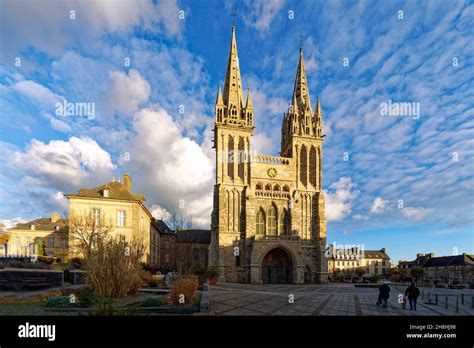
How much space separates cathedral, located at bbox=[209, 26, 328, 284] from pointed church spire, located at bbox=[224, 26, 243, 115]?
161 millimetres

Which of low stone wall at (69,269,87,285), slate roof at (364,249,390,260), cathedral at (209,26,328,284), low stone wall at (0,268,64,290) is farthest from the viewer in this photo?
slate roof at (364,249,390,260)

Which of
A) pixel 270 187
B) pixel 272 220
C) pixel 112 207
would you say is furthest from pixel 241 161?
pixel 112 207

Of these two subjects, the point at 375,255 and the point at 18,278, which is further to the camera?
the point at 375,255

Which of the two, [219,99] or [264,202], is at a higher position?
[219,99]

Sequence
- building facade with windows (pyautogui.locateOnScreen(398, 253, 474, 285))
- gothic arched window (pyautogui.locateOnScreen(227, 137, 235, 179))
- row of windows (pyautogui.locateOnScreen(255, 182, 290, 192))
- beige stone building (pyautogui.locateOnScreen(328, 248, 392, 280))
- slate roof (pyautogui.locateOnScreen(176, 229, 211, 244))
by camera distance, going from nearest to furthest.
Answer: gothic arched window (pyautogui.locateOnScreen(227, 137, 235, 179)) → row of windows (pyautogui.locateOnScreen(255, 182, 290, 192)) → building facade with windows (pyautogui.locateOnScreen(398, 253, 474, 285)) → slate roof (pyautogui.locateOnScreen(176, 229, 211, 244)) → beige stone building (pyautogui.locateOnScreen(328, 248, 392, 280))

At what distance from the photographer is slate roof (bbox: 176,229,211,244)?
61.2m

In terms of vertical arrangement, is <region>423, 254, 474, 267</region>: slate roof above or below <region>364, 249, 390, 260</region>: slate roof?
above

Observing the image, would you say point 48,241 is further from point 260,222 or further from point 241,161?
→ point 260,222

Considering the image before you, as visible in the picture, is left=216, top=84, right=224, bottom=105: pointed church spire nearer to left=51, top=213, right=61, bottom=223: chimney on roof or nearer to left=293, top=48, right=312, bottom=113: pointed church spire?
left=293, top=48, right=312, bottom=113: pointed church spire

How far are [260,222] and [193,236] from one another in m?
24.6

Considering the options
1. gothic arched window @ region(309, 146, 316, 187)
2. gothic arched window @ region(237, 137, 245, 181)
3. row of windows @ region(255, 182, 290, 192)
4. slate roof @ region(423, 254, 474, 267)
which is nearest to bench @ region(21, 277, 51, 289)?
gothic arched window @ region(237, 137, 245, 181)

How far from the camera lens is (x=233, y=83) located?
47219 mm
